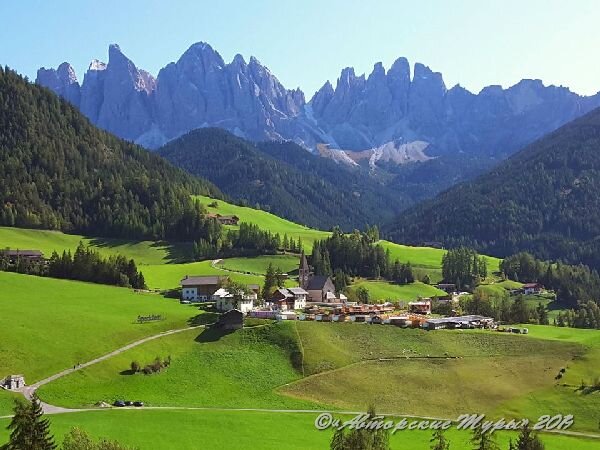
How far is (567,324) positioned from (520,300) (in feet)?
65.2

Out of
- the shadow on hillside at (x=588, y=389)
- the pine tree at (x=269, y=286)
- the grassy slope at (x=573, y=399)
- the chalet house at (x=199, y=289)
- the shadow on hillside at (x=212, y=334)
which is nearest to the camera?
the grassy slope at (x=573, y=399)

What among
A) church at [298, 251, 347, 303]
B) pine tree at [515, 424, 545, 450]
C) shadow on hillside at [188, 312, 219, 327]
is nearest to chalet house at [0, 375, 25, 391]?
shadow on hillside at [188, 312, 219, 327]

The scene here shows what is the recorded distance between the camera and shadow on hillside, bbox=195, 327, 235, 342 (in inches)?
4651

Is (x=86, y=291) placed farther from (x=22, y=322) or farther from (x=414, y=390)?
(x=414, y=390)

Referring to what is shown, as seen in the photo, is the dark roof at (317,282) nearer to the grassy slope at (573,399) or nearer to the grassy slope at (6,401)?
the grassy slope at (573,399)

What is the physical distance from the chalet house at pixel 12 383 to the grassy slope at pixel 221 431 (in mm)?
12354

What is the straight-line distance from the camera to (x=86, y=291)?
14650 cm

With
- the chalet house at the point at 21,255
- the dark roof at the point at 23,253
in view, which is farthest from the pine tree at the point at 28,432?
the dark roof at the point at 23,253

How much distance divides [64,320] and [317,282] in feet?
244

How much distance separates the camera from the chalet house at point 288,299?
151750 millimetres

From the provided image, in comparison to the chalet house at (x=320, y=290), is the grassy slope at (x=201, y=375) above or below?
below

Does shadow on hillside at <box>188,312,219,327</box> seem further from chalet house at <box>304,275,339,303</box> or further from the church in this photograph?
chalet house at <box>304,275,339,303</box>

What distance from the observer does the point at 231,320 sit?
124 meters

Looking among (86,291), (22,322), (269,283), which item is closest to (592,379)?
(269,283)
